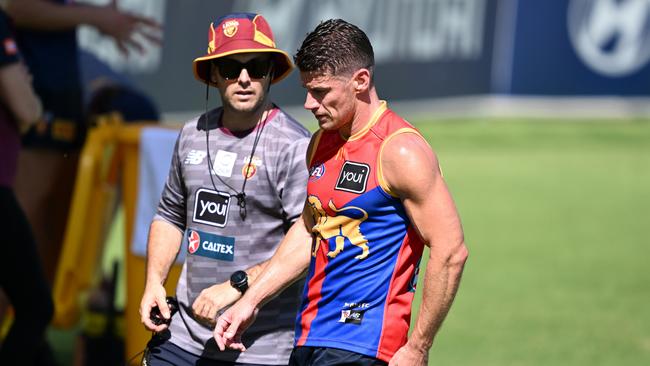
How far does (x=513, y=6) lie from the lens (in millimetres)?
19859

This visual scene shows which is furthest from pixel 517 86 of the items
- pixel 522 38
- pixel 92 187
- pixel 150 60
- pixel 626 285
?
pixel 92 187

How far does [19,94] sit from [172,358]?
2152mm

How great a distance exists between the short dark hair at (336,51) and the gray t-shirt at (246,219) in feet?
2.05

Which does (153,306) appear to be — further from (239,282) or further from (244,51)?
(244,51)

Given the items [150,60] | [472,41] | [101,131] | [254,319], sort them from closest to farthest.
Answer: [254,319]
[101,131]
[150,60]
[472,41]

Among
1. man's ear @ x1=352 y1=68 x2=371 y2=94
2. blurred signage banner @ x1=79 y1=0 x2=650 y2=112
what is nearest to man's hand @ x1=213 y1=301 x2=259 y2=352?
man's ear @ x1=352 y1=68 x2=371 y2=94

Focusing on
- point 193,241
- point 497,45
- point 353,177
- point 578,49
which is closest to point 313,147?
point 353,177

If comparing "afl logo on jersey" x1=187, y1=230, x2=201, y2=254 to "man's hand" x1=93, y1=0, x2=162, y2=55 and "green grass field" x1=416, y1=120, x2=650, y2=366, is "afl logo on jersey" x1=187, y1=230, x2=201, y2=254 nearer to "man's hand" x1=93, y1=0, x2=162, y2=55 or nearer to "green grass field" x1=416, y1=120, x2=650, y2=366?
"man's hand" x1=93, y1=0, x2=162, y2=55

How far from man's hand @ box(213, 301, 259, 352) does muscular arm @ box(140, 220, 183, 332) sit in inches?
13.6

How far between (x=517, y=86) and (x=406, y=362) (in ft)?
54.4

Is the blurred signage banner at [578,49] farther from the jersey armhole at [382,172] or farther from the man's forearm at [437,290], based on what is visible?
the man's forearm at [437,290]

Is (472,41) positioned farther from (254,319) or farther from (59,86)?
(254,319)

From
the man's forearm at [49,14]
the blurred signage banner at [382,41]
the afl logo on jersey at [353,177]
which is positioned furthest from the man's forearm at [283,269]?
the blurred signage banner at [382,41]

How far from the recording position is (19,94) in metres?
6.27
